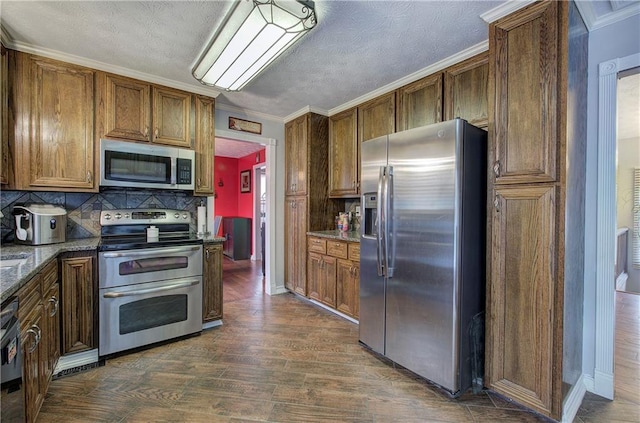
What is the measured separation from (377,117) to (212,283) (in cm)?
240

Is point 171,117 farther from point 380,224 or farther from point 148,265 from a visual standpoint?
point 380,224

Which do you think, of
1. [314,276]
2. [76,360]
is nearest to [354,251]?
[314,276]

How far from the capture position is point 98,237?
105 inches

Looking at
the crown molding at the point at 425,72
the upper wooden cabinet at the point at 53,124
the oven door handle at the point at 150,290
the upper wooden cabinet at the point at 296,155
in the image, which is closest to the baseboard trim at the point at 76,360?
the oven door handle at the point at 150,290

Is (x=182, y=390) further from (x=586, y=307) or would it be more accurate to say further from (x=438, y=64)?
(x=438, y=64)

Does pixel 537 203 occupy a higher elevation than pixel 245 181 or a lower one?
lower

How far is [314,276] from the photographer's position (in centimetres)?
353

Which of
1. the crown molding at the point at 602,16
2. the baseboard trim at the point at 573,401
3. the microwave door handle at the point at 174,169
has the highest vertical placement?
the crown molding at the point at 602,16

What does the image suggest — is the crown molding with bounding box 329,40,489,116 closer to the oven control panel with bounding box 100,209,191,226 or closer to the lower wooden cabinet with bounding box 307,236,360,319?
the lower wooden cabinet with bounding box 307,236,360,319

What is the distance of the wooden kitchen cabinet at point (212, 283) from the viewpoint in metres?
2.77

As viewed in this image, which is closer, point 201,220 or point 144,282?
point 144,282

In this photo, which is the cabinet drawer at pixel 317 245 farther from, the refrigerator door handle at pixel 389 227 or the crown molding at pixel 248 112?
the crown molding at pixel 248 112

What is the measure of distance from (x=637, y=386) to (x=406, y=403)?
5.32ft

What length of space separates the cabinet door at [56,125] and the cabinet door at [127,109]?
0.13 metres
